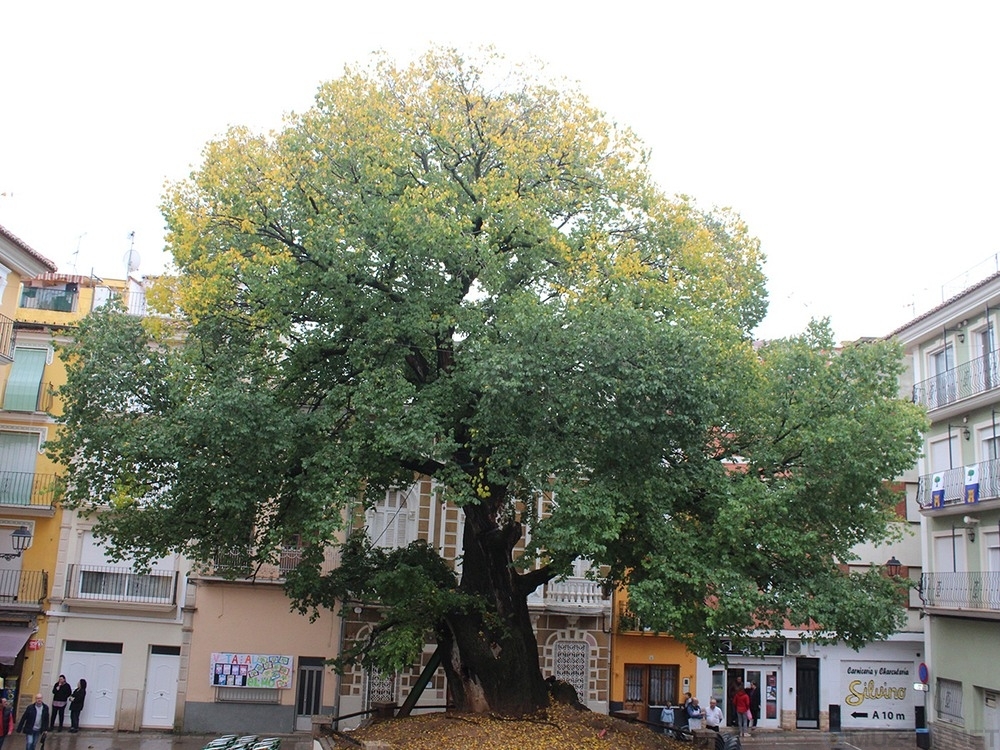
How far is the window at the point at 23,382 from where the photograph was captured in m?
27.6

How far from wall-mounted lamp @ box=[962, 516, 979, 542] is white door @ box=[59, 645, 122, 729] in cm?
2390

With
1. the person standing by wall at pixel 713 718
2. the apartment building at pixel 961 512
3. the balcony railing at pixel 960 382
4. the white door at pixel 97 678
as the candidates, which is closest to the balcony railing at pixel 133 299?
the white door at pixel 97 678

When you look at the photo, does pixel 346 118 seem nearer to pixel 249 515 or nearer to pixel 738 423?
pixel 249 515

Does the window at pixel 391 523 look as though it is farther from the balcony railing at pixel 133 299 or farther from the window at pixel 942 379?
the window at pixel 942 379

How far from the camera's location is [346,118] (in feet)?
57.3

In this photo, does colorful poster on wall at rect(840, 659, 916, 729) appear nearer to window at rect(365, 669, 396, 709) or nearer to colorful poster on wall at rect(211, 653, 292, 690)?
window at rect(365, 669, 396, 709)

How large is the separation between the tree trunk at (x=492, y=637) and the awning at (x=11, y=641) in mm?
13458

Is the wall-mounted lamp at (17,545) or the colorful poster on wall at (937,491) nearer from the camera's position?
the wall-mounted lamp at (17,545)

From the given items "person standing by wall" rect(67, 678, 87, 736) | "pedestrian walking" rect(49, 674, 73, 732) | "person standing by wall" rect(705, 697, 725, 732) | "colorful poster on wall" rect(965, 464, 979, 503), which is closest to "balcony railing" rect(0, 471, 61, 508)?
"pedestrian walking" rect(49, 674, 73, 732)

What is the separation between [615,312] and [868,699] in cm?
2254

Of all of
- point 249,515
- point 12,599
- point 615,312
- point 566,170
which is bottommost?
point 12,599

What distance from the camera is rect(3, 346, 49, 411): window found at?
2756 centimetres

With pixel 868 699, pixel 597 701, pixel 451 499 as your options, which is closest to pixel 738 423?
pixel 451 499

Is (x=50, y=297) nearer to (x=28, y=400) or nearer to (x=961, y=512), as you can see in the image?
(x=28, y=400)
